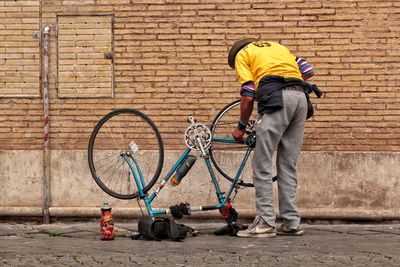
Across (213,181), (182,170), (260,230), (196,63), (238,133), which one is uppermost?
(196,63)

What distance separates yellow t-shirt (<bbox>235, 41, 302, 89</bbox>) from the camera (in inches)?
352

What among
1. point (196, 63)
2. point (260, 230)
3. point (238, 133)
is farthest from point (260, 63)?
point (196, 63)

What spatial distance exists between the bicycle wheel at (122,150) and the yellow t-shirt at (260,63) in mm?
2024

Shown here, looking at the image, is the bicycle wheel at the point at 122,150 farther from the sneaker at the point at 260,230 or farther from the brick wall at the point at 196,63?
the sneaker at the point at 260,230

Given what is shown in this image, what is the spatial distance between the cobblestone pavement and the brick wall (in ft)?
4.31

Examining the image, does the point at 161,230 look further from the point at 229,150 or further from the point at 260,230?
the point at 229,150

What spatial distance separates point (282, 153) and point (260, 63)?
93cm

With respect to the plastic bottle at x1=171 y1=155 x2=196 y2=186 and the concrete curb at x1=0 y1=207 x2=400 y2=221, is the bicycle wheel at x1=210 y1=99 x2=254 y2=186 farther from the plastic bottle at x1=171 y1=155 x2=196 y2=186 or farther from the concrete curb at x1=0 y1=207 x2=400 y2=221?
the plastic bottle at x1=171 y1=155 x2=196 y2=186

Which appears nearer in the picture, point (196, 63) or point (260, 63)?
point (260, 63)

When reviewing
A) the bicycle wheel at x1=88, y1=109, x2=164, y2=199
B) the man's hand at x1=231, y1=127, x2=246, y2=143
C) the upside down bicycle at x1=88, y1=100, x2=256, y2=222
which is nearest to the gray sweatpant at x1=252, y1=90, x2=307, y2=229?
the man's hand at x1=231, y1=127, x2=246, y2=143

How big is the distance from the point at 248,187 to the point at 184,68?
1538 mm

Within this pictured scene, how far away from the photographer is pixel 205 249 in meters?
8.23

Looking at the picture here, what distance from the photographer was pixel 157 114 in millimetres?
10984

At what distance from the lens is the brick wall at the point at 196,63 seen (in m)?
10.8
